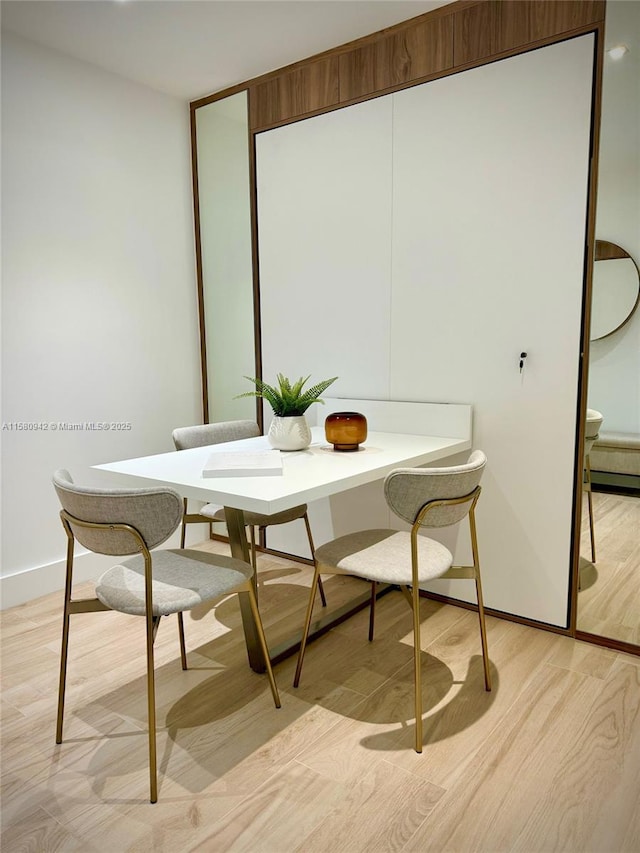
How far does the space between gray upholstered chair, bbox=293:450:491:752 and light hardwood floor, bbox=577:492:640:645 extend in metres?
0.57

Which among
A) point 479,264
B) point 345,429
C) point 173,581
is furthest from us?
point 479,264

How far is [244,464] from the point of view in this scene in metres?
1.97

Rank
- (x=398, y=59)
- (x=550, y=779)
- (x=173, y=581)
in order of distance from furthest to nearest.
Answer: (x=398, y=59), (x=173, y=581), (x=550, y=779)

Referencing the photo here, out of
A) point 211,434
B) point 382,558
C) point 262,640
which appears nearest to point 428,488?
point 382,558

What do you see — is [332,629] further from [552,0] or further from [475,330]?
[552,0]

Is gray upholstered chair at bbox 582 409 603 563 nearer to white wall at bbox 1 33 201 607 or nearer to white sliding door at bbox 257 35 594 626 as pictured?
white sliding door at bbox 257 35 594 626

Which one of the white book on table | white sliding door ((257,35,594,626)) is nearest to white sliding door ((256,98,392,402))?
white sliding door ((257,35,594,626))

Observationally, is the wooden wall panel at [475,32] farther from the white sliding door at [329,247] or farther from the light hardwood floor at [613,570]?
the light hardwood floor at [613,570]

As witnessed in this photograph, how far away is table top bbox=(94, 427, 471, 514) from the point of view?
1.67 metres

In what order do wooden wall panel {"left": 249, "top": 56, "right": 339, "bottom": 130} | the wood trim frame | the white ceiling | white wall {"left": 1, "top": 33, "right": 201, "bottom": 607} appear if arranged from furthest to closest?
1. wooden wall panel {"left": 249, "top": 56, "right": 339, "bottom": 130}
2. white wall {"left": 1, "top": 33, "right": 201, "bottom": 607}
3. the white ceiling
4. the wood trim frame

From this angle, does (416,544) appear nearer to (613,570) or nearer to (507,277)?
(613,570)

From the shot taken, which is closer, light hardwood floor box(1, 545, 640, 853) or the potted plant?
light hardwood floor box(1, 545, 640, 853)

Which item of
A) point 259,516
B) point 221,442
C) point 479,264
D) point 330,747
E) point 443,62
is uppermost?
point 443,62

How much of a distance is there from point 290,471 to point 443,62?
70.3 inches
